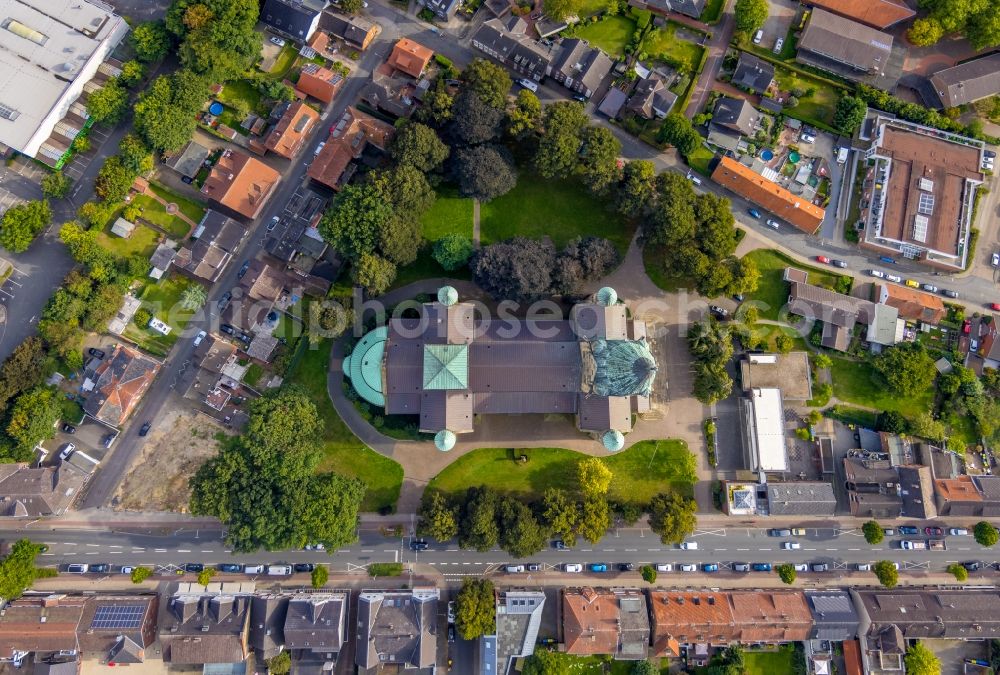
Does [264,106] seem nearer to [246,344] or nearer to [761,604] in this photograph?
[246,344]

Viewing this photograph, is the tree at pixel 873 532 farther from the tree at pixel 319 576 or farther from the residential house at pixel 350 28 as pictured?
the residential house at pixel 350 28

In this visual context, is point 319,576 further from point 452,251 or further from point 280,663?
point 452,251

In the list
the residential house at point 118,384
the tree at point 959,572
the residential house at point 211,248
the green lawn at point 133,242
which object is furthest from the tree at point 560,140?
the tree at point 959,572

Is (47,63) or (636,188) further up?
(47,63)

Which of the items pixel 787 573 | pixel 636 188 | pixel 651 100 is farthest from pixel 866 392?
pixel 651 100

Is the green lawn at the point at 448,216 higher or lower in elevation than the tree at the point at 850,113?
lower

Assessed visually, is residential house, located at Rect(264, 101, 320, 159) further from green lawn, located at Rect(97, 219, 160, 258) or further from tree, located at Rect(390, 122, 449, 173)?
green lawn, located at Rect(97, 219, 160, 258)

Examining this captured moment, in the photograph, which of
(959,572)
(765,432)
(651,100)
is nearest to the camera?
(959,572)

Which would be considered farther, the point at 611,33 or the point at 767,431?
the point at 611,33
